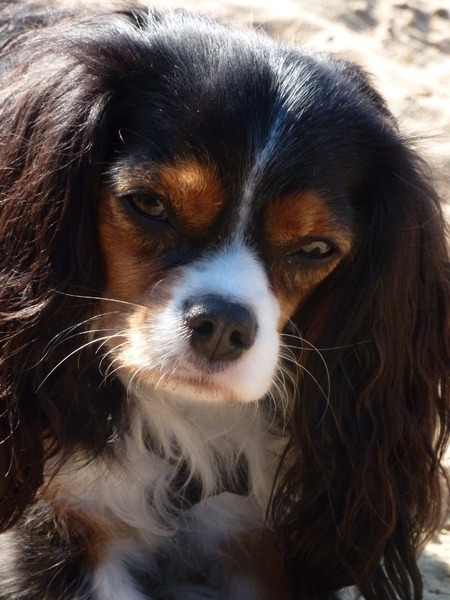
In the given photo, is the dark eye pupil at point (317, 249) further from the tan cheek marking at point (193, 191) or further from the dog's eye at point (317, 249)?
the tan cheek marking at point (193, 191)

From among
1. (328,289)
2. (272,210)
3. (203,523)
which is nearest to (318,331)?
(328,289)

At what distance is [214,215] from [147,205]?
144mm

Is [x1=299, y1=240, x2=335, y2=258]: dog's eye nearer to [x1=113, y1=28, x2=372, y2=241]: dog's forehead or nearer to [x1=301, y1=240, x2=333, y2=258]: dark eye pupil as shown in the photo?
[x1=301, y1=240, x2=333, y2=258]: dark eye pupil

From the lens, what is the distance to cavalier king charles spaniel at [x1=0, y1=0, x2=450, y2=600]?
2891mm

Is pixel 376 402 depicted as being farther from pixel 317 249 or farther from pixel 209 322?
pixel 209 322

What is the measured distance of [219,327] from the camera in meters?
2.80

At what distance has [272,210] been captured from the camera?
9.50 ft

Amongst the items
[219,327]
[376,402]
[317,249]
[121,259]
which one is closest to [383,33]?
[376,402]

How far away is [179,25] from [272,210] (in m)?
0.54

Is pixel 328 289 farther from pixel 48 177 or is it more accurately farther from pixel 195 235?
pixel 48 177

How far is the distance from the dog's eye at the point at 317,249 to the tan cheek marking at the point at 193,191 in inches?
9.0

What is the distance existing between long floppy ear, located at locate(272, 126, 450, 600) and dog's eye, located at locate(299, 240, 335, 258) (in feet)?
0.38

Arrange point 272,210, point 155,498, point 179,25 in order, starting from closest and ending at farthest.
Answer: point 272,210 → point 179,25 → point 155,498

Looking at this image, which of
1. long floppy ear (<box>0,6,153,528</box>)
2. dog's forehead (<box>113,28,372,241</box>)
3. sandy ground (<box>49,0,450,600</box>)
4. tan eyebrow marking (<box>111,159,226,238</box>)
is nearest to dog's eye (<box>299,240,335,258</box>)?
dog's forehead (<box>113,28,372,241</box>)
